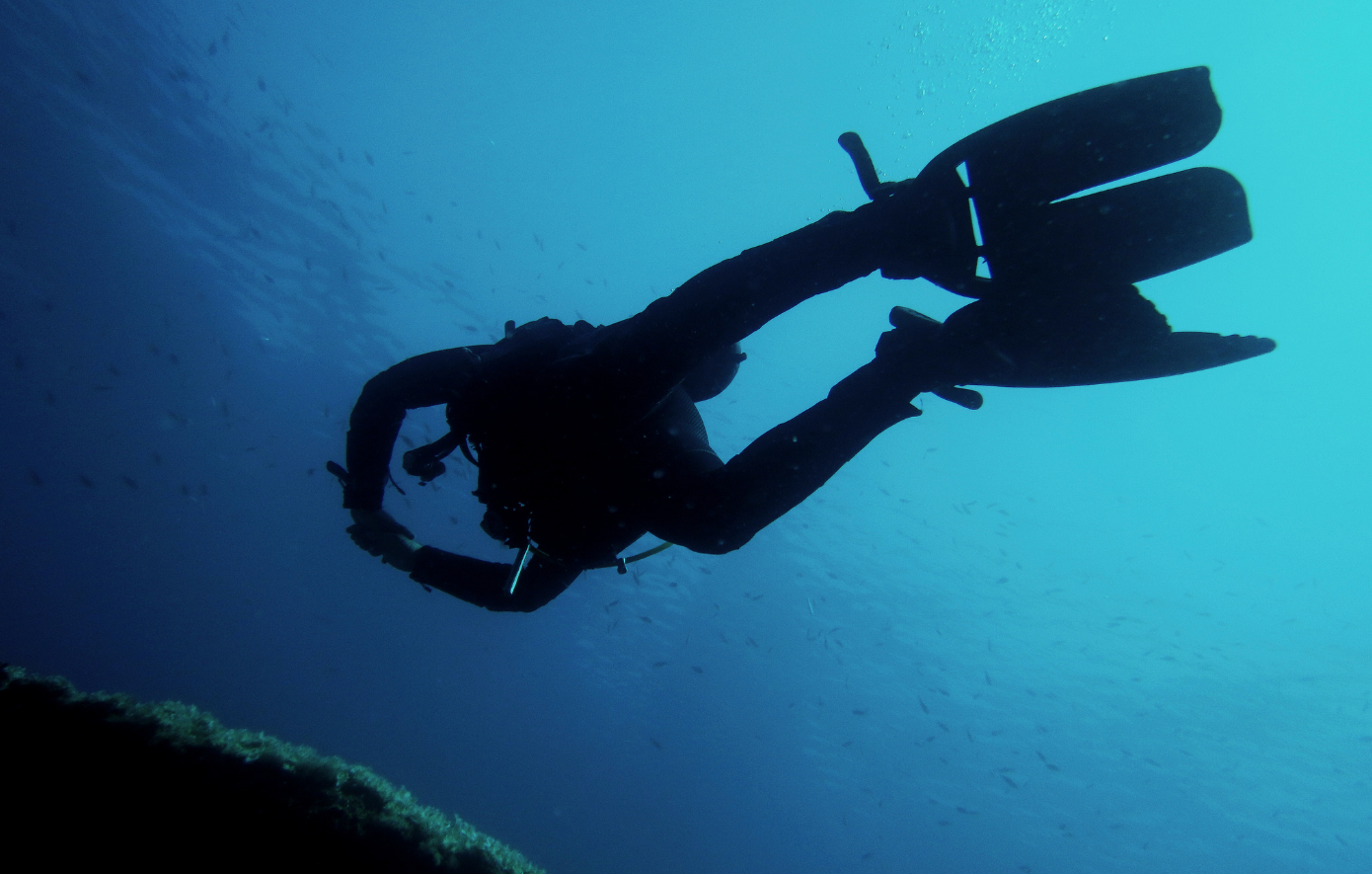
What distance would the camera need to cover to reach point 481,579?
3.41 m

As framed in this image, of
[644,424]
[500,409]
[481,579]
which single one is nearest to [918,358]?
[644,424]

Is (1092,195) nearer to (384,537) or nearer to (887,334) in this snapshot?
(887,334)

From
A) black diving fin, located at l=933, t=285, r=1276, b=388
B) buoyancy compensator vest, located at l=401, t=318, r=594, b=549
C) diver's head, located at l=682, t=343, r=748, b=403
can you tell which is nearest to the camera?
black diving fin, located at l=933, t=285, r=1276, b=388

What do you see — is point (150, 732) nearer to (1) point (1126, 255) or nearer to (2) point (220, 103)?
(1) point (1126, 255)

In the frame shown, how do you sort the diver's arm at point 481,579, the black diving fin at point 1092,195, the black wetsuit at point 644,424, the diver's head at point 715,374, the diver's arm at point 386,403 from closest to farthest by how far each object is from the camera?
the black diving fin at point 1092,195 → the black wetsuit at point 644,424 → the diver's arm at point 386,403 → the diver's head at point 715,374 → the diver's arm at point 481,579

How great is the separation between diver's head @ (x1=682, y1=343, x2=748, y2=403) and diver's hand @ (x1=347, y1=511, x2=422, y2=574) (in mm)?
1719

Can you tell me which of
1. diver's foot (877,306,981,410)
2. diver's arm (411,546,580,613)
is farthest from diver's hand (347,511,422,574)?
diver's foot (877,306,981,410)

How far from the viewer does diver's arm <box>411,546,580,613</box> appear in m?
3.39

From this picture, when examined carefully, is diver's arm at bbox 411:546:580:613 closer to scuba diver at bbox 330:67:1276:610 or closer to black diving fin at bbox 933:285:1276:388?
scuba diver at bbox 330:67:1276:610

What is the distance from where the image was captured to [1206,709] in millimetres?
25359

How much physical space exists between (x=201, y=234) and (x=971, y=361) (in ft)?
89.4

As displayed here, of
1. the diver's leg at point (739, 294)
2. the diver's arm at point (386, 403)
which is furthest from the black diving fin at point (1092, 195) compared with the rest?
the diver's arm at point (386, 403)

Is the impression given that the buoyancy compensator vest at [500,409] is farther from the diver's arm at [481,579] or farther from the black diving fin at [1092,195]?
the black diving fin at [1092,195]

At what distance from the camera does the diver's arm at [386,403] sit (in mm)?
2893
